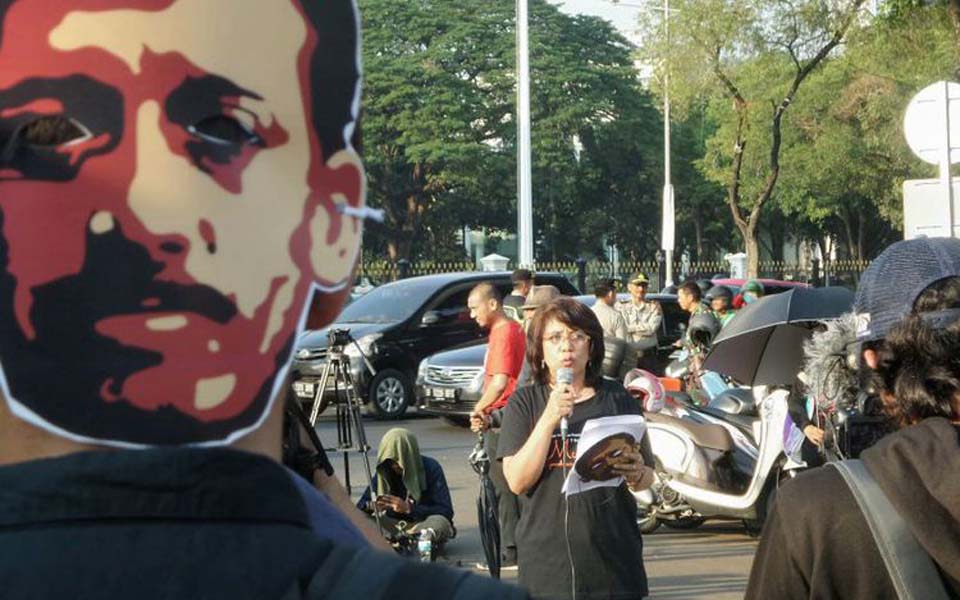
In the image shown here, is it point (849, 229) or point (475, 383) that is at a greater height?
point (849, 229)

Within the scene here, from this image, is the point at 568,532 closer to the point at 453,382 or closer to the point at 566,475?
the point at 566,475

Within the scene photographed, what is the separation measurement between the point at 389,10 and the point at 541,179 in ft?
27.7

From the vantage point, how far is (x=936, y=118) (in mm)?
9430

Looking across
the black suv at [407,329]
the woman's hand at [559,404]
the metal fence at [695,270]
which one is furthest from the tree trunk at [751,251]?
the woman's hand at [559,404]

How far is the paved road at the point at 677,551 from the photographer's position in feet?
29.4

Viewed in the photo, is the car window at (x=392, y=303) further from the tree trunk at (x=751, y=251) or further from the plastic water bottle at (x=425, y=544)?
the tree trunk at (x=751, y=251)

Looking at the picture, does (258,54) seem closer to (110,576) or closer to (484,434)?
(110,576)

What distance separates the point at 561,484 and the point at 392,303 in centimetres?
1381

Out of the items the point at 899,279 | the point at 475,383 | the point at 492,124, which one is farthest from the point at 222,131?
the point at 492,124

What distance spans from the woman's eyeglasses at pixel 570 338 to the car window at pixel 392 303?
1281 centimetres

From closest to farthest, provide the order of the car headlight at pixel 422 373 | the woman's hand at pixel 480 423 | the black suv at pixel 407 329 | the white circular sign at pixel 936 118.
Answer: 1. the woman's hand at pixel 480 423
2. the white circular sign at pixel 936 118
3. the car headlight at pixel 422 373
4. the black suv at pixel 407 329

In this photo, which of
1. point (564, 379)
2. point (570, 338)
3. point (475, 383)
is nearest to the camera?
point (564, 379)

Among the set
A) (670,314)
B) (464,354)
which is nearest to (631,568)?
(464,354)

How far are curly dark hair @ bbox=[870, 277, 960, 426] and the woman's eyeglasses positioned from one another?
3294mm
